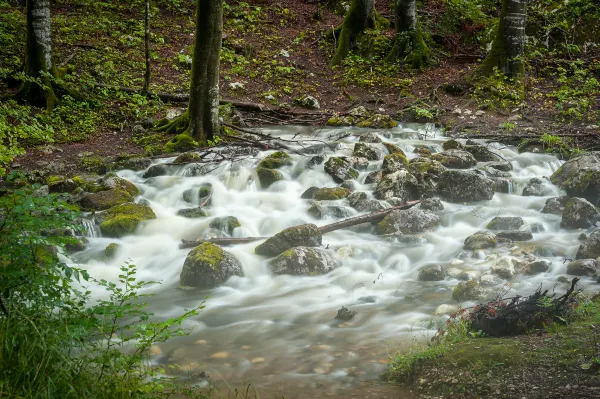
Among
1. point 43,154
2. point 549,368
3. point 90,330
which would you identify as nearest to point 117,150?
point 43,154

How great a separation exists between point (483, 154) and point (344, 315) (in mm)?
6859

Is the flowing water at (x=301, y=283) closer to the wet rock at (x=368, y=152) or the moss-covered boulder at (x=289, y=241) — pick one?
the moss-covered boulder at (x=289, y=241)

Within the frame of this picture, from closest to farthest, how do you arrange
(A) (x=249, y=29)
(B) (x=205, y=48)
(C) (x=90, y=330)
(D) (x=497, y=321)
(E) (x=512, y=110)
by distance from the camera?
1. (C) (x=90, y=330)
2. (D) (x=497, y=321)
3. (B) (x=205, y=48)
4. (E) (x=512, y=110)
5. (A) (x=249, y=29)

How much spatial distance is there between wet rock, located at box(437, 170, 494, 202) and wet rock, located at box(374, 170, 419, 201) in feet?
1.75

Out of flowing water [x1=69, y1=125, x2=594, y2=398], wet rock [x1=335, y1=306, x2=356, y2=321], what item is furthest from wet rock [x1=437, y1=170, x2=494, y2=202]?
wet rock [x1=335, y1=306, x2=356, y2=321]

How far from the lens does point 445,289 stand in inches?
263

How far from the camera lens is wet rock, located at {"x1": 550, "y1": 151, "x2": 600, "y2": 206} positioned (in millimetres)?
9336

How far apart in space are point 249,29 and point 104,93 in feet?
27.3

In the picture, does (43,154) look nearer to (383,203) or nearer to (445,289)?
(383,203)

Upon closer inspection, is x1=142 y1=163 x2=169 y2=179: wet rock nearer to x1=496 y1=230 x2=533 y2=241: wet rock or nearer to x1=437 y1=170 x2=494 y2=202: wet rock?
x1=437 y1=170 x2=494 y2=202: wet rock

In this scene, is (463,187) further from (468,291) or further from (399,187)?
(468,291)

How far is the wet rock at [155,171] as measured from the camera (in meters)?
10.9

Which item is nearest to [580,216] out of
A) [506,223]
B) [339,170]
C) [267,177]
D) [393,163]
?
[506,223]

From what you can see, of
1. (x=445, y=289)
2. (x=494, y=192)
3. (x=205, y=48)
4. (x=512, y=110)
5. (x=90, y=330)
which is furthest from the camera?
(x=512, y=110)
